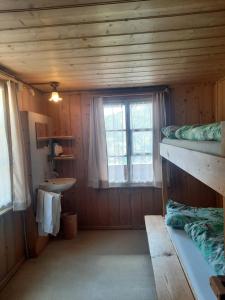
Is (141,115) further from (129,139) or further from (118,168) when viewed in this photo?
(118,168)

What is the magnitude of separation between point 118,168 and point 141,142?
1.74 ft

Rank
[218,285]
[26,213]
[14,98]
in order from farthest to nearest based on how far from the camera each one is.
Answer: [26,213], [14,98], [218,285]

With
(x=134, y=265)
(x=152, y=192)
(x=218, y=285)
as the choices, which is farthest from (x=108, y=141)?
(x=218, y=285)

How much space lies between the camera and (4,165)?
262 cm

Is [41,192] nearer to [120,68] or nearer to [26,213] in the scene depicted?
[26,213]

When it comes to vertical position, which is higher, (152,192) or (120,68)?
(120,68)

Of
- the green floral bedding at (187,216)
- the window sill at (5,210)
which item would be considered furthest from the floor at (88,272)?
the window sill at (5,210)

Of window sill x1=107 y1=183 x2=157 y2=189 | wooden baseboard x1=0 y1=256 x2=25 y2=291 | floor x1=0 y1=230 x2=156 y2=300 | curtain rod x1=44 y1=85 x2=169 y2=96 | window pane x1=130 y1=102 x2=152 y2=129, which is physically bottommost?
floor x1=0 y1=230 x2=156 y2=300

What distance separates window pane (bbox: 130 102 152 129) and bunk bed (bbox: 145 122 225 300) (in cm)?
165

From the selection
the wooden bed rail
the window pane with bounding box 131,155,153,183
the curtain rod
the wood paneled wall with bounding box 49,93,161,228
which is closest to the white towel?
the wood paneled wall with bounding box 49,93,161,228

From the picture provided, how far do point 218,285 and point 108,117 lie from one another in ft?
10.1

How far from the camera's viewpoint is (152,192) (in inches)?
153

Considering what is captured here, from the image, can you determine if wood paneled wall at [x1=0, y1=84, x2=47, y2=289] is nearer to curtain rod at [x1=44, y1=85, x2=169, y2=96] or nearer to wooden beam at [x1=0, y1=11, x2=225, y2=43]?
curtain rod at [x1=44, y1=85, x2=169, y2=96]

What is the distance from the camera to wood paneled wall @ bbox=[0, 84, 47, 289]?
8.38 feet
